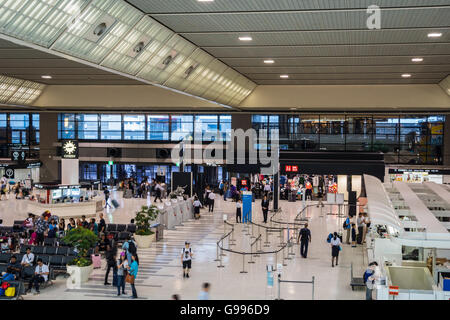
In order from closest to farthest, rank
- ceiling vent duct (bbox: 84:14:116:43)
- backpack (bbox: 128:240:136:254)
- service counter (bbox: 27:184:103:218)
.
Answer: ceiling vent duct (bbox: 84:14:116:43), backpack (bbox: 128:240:136:254), service counter (bbox: 27:184:103:218)

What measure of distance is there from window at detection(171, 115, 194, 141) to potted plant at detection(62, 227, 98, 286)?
2647 cm

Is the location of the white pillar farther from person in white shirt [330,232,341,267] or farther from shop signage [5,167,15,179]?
person in white shirt [330,232,341,267]

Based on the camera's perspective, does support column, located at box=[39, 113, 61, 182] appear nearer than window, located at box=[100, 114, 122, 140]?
Yes

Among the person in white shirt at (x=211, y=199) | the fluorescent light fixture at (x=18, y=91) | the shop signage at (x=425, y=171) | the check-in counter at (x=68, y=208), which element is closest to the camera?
the check-in counter at (x=68, y=208)

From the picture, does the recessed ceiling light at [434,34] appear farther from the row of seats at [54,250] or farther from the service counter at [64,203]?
the service counter at [64,203]

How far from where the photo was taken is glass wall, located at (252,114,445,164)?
126 ft

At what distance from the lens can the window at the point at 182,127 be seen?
42.5 meters

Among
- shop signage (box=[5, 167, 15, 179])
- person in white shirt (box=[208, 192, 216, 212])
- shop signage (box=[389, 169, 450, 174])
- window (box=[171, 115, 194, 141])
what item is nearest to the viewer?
person in white shirt (box=[208, 192, 216, 212])

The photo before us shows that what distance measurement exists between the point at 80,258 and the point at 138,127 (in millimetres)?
28871

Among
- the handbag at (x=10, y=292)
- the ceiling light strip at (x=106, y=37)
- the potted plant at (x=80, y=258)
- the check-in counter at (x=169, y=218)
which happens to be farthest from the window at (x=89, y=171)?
the handbag at (x=10, y=292)

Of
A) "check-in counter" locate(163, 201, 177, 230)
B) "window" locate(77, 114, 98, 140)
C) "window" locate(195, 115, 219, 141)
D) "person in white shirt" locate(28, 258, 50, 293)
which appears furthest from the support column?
"person in white shirt" locate(28, 258, 50, 293)
